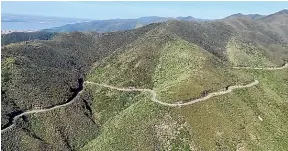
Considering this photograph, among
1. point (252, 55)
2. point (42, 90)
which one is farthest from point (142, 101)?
point (252, 55)

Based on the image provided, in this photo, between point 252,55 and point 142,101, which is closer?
point 142,101

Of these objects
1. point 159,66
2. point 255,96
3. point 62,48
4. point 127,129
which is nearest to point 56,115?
point 127,129

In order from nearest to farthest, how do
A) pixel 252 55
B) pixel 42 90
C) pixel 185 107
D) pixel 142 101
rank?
pixel 185 107, pixel 142 101, pixel 42 90, pixel 252 55

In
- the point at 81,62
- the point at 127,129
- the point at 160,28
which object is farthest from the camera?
the point at 160,28

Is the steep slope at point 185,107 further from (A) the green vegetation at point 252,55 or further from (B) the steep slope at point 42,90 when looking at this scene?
(A) the green vegetation at point 252,55

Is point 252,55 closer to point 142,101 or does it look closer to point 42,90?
point 142,101

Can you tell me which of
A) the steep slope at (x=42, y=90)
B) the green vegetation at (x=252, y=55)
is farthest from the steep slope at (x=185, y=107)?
the green vegetation at (x=252, y=55)

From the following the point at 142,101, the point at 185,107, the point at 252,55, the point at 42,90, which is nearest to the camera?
the point at 185,107

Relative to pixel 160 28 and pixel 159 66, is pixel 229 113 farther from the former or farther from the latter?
pixel 160 28
